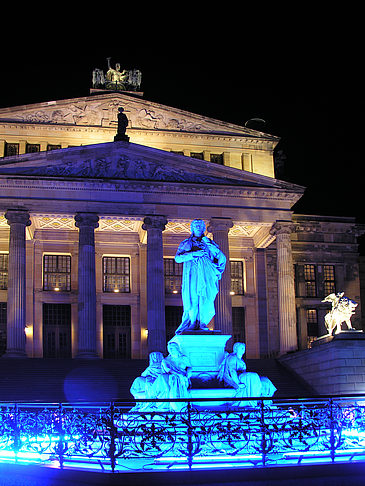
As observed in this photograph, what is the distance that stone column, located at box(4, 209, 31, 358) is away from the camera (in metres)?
38.1

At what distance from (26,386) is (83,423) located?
22.4 meters

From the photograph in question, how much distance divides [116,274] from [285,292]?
12.3 metres

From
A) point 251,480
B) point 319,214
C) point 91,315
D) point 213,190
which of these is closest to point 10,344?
point 91,315

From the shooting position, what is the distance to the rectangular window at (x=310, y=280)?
4978cm

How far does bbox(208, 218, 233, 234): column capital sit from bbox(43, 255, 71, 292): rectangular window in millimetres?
11154

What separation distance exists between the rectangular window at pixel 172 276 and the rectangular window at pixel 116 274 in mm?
2697

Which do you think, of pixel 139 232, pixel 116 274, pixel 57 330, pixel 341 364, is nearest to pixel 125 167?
pixel 139 232

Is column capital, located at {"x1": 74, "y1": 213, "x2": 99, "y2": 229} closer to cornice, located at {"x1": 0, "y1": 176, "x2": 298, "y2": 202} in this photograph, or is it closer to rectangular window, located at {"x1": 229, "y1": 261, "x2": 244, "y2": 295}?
cornice, located at {"x1": 0, "y1": 176, "x2": 298, "y2": 202}

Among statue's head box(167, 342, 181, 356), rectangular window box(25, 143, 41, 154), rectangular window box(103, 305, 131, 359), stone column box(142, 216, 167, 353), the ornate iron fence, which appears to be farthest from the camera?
rectangular window box(103, 305, 131, 359)

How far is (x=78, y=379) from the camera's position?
35031mm

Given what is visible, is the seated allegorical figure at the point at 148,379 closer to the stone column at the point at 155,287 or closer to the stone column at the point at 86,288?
the stone column at the point at 86,288

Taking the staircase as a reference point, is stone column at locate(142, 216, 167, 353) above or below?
above

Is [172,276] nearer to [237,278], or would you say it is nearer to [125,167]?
[237,278]

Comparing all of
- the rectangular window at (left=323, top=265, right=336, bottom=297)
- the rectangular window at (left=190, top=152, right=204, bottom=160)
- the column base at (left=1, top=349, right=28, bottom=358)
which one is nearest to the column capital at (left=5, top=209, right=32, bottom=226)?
the column base at (left=1, top=349, right=28, bottom=358)
